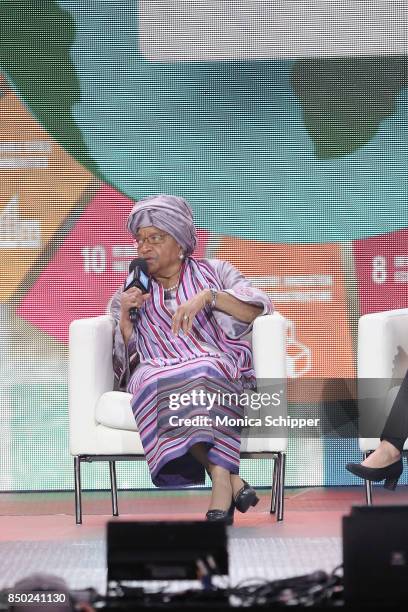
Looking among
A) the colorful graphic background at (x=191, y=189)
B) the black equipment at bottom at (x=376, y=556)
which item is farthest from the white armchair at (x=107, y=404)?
the black equipment at bottom at (x=376, y=556)

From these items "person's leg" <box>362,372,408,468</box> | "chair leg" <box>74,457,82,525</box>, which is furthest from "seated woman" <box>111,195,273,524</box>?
"person's leg" <box>362,372,408,468</box>

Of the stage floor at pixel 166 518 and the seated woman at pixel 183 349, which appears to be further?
the seated woman at pixel 183 349

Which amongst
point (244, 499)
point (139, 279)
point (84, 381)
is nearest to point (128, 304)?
point (139, 279)

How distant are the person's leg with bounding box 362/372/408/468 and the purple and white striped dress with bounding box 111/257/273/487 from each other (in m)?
0.47

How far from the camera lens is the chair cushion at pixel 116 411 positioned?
13.4 ft

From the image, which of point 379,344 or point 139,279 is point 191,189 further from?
point 379,344

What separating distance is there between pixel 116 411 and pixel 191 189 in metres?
1.31

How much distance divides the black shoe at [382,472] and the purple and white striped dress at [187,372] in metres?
0.40

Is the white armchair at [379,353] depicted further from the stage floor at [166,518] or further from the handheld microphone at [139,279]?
the handheld microphone at [139,279]

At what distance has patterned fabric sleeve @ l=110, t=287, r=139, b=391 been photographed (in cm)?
426

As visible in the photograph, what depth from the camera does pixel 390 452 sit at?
4000mm

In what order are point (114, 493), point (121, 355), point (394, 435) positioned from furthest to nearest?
point (114, 493) → point (121, 355) → point (394, 435)

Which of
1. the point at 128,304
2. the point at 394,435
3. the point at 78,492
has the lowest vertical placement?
the point at 78,492

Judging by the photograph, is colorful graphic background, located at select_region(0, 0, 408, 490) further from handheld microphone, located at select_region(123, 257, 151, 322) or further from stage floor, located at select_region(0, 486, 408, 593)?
handheld microphone, located at select_region(123, 257, 151, 322)
